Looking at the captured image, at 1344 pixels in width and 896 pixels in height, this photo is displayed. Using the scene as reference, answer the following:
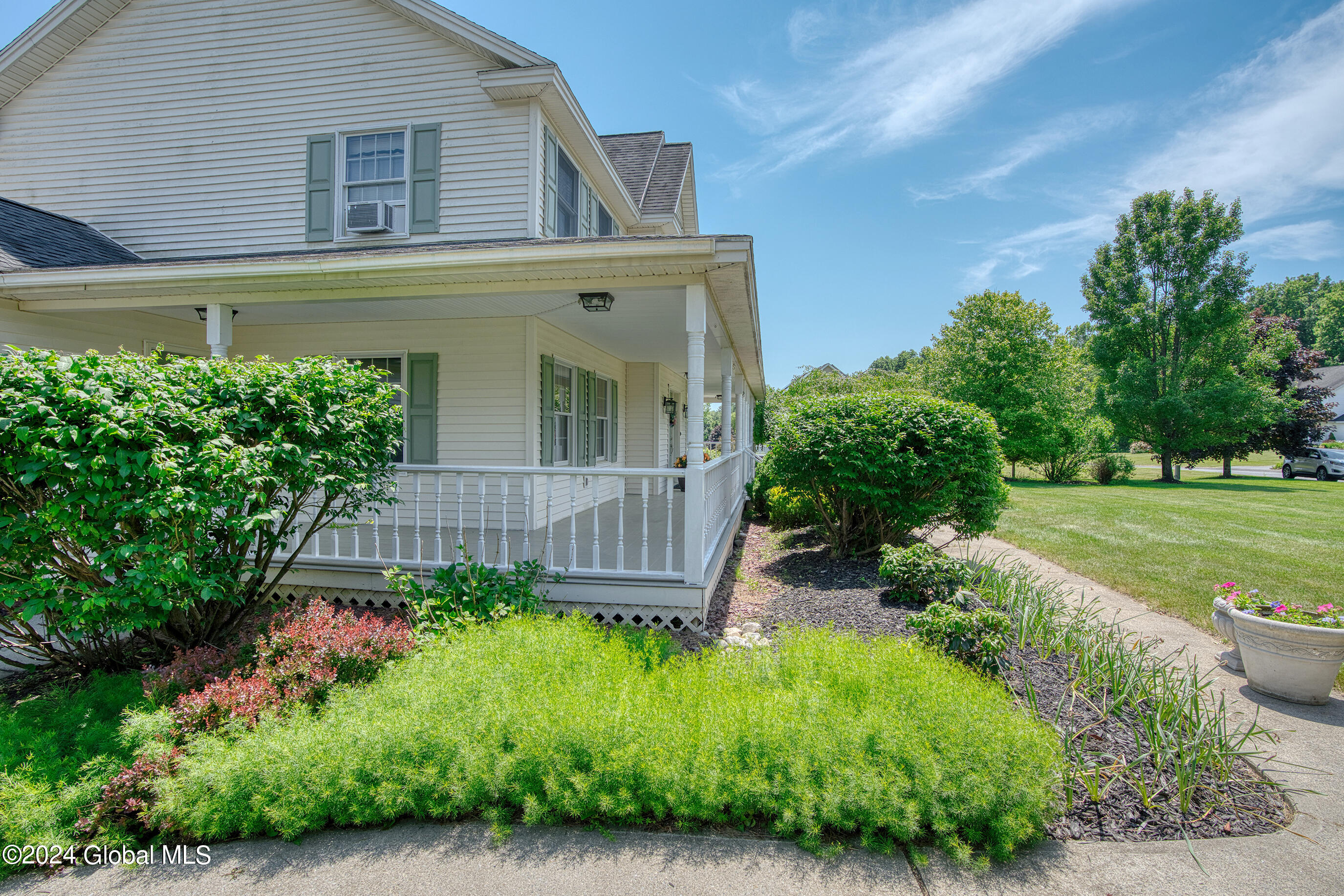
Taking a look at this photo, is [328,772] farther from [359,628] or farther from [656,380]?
[656,380]

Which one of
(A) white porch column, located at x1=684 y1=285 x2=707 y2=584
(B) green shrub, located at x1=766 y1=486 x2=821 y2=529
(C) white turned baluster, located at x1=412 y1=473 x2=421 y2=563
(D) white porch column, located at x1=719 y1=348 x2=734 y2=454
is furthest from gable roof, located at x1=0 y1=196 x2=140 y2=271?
(B) green shrub, located at x1=766 y1=486 x2=821 y2=529

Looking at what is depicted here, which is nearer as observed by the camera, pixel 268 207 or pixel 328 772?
pixel 328 772

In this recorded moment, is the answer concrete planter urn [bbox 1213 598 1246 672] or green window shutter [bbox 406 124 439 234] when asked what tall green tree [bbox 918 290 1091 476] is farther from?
green window shutter [bbox 406 124 439 234]

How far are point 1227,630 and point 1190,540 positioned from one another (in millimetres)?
6737

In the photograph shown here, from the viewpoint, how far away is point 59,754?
289 centimetres

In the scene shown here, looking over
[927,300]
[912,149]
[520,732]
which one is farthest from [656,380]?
[927,300]

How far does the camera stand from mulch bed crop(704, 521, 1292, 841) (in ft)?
8.27

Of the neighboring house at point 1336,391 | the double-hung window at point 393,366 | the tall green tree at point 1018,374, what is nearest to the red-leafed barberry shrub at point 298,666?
the double-hung window at point 393,366

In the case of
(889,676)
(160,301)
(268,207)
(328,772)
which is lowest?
(328,772)

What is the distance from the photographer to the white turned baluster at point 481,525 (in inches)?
182

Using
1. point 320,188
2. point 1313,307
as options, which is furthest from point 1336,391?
point 320,188

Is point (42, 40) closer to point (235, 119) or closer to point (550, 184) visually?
point (235, 119)

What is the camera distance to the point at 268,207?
7.78 m

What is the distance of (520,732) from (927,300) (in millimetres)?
35096
